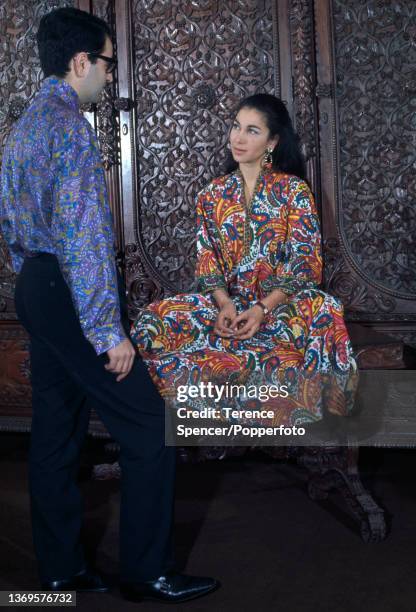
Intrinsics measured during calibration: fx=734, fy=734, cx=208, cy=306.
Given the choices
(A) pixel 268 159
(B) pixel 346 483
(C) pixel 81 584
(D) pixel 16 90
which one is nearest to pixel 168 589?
(C) pixel 81 584

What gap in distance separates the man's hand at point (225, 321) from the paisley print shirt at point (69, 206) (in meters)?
0.72

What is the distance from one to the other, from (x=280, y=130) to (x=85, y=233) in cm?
117

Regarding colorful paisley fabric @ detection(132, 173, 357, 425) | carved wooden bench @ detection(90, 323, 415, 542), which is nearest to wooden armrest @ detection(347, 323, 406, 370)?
carved wooden bench @ detection(90, 323, 415, 542)

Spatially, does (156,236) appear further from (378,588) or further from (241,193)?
(378,588)

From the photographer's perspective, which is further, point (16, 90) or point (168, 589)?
point (16, 90)

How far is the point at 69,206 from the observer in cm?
162

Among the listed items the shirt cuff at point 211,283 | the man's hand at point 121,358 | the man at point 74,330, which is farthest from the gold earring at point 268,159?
the man's hand at point 121,358

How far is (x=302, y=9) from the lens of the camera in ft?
10.3

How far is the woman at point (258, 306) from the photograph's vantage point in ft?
7.51

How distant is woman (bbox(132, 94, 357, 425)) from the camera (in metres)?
2.29

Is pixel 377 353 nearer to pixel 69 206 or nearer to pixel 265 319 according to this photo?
pixel 265 319

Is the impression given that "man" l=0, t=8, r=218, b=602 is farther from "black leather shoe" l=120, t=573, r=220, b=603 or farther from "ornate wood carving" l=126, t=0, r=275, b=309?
"ornate wood carving" l=126, t=0, r=275, b=309

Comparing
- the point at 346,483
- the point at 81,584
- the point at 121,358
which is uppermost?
the point at 121,358

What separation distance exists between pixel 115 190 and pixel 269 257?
3.62 feet
